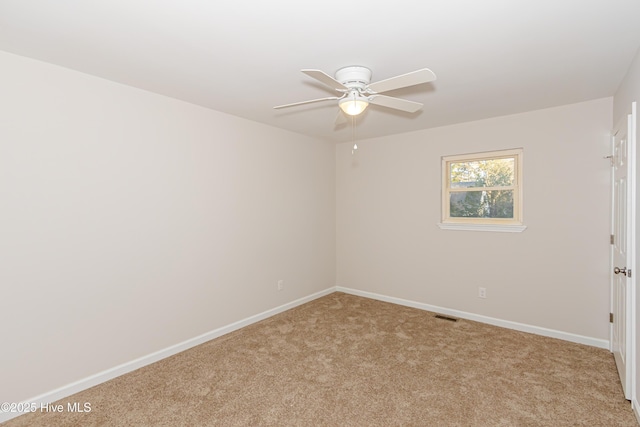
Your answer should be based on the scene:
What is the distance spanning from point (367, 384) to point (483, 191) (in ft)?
8.82

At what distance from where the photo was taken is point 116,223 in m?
2.74

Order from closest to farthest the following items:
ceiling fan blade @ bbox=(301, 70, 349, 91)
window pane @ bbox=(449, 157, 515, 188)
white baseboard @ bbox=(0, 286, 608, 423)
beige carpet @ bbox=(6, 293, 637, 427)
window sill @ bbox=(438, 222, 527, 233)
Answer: ceiling fan blade @ bbox=(301, 70, 349, 91) < beige carpet @ bbox=(6, 293, 637, 427) < white baseboard @ bbox=(0, 286, 608, 423) < window sill @ bbox=(438, 222, 527, 233) < window pane @ bbox=(449, 157, 515, 188)

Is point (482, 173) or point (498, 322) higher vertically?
point (482, 173)

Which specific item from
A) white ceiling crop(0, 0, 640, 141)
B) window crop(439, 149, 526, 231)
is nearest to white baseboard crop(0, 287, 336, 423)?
white ceiling crop(0, 0, 640, 141)

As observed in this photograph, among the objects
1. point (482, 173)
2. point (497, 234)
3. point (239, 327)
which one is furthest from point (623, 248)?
point (239, 327)

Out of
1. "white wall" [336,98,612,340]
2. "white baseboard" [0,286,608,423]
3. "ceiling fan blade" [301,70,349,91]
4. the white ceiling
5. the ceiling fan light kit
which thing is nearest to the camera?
the white ceiling

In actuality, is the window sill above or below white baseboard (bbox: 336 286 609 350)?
above

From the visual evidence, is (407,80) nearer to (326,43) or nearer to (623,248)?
(326,43)

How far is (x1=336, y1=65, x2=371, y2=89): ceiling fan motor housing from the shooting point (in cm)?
229

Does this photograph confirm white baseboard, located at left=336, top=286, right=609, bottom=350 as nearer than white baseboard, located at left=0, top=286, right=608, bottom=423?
No

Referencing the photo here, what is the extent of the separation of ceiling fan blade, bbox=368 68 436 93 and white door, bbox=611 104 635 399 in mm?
1550

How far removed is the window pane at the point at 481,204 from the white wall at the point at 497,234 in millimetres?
208

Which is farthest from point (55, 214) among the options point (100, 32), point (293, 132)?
point (293, 132)

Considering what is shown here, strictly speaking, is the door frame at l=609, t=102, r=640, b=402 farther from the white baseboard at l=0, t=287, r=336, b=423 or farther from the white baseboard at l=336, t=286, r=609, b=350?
the white baseboard at l=0, t=287, r=336, b=423
